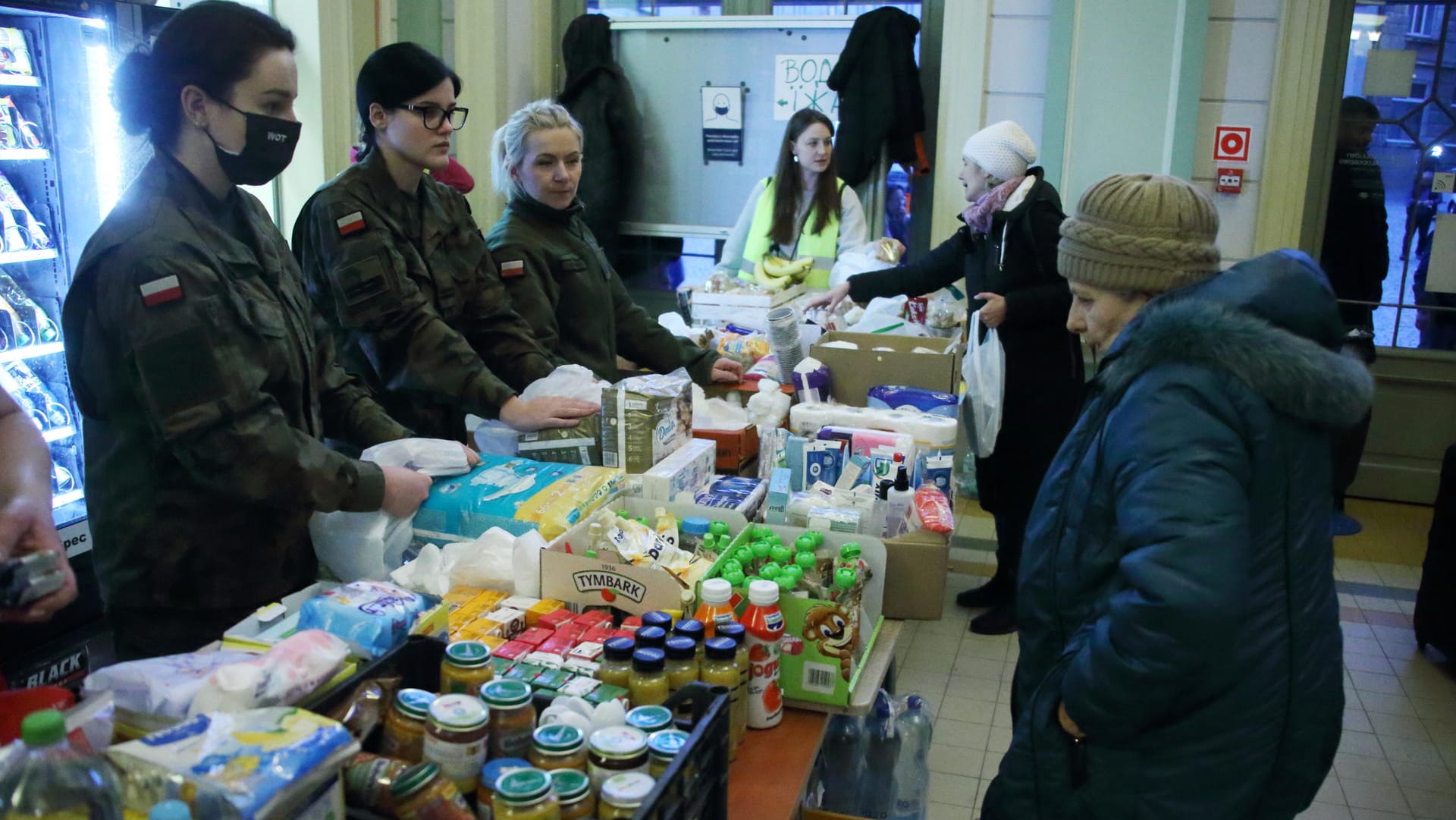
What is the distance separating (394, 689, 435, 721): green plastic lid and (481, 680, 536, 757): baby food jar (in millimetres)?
67

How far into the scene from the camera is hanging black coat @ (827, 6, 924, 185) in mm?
5234

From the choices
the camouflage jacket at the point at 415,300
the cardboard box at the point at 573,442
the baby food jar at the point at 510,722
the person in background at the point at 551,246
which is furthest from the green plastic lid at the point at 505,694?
the person in background at the point at 551,246

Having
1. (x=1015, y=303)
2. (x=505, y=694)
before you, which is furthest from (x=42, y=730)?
(x=1015, y=303)

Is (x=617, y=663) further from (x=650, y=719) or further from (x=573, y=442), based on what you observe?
(x=573, y=442)

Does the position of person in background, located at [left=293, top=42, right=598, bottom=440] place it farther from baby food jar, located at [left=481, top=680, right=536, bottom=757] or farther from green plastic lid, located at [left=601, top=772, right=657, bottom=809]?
green plastic lid, located at [left=601, top=772, right=657, bottom=809]

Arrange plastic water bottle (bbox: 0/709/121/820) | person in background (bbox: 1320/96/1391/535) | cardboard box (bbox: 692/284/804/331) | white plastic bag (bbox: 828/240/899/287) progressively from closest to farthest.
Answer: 1. plastic water bottle (bbox: 0/709/121/820)
2. cardboard box (bbox: 692/284/804/331)
3. white plastic bag (bbox: 828/240/899/287)
4. person in background (bbox: 1320/96/1391/535)

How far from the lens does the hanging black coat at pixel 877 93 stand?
5234mm

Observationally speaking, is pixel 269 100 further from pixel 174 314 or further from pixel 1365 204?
pixel 1365 204

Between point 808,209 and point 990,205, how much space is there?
4.03ft

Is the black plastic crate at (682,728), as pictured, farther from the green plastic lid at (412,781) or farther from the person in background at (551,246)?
the person in background at (551,246)

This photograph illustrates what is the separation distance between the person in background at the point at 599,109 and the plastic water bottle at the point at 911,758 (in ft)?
12.0

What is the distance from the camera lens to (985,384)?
3750mm

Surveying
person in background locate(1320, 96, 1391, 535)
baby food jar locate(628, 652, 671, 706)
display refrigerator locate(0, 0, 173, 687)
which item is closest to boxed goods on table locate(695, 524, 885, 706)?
baby food jar locate(628, 652, 671, 706)

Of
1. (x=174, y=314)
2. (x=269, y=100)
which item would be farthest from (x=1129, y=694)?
(x=269, y=100)
